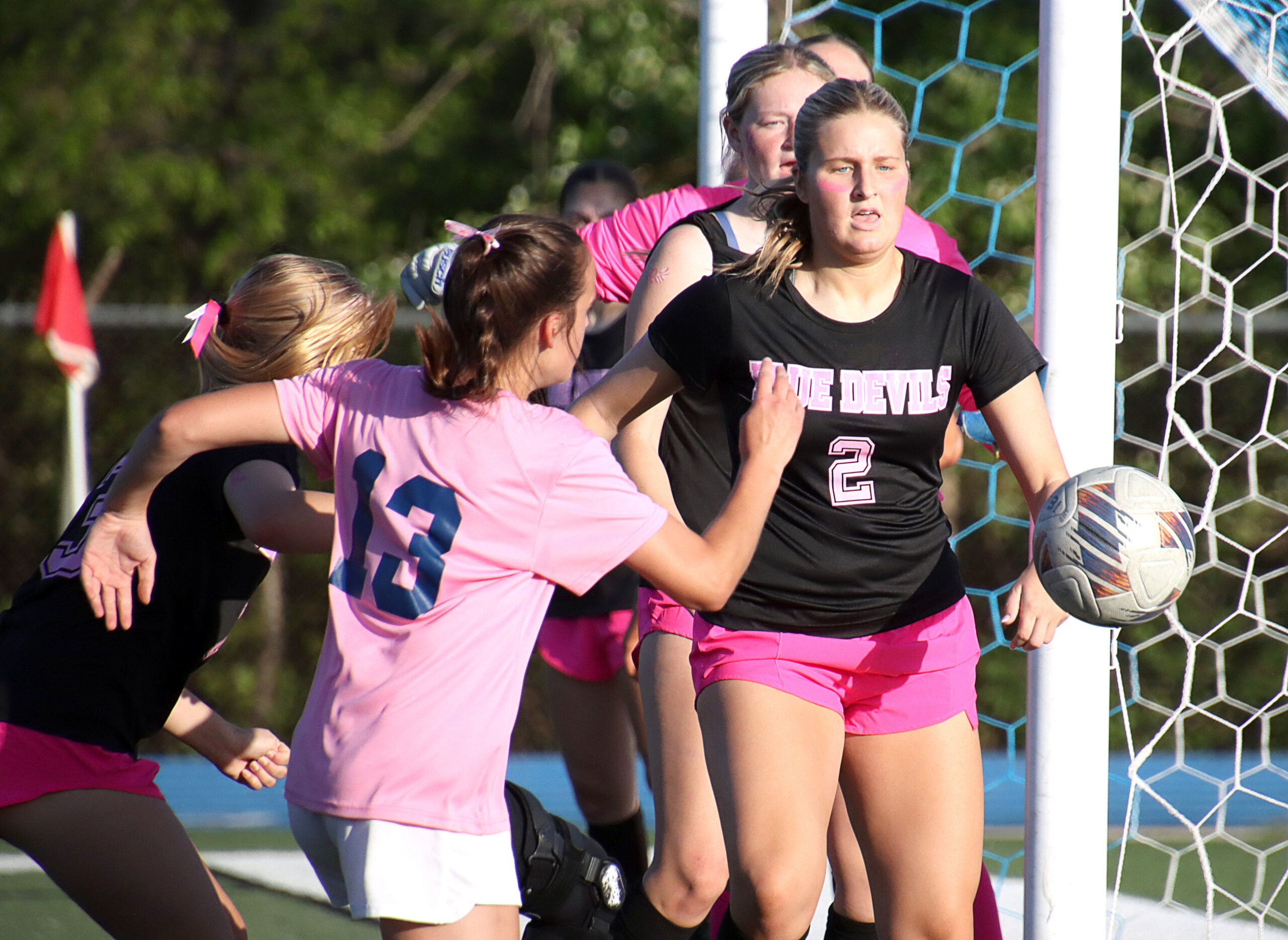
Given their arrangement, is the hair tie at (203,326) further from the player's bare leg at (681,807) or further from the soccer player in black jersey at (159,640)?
the player's bare leg at (681,807)

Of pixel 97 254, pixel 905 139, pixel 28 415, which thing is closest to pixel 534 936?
pixel 905 139

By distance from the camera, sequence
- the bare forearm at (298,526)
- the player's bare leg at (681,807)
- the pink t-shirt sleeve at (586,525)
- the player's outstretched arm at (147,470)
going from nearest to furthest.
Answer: the pink t-shirt sleeve at (586,525) < the player's outstretched arm at (147,470) < the bare forearm at (298,526) < the player's bare leg at (681,807)

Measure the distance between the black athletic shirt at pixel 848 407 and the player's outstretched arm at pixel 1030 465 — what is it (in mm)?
40

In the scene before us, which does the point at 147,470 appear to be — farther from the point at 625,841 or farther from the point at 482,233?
the point at 625,841

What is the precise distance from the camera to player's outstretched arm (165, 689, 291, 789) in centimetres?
266

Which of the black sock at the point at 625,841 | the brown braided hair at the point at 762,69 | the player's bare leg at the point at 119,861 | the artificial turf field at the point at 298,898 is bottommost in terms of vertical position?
the artificial turf field at the point at 298,898

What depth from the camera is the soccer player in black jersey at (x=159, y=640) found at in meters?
2.30

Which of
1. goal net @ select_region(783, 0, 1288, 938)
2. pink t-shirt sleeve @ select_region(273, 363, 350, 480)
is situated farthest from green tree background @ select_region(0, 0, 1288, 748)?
pink t-shirt sleeve @ select_region(273, 363, 350, 480)

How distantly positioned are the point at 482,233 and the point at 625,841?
224 cm

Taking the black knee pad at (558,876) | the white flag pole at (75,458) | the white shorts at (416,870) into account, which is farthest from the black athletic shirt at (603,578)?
the white flag pole at (75,458)

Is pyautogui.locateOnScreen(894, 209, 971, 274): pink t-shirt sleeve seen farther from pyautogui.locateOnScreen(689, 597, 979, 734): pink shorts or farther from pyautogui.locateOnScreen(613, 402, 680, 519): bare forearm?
pyautogui.locateOnScreen(689, 597, 979, 734): pink shorts

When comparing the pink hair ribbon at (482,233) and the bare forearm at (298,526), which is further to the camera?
the bare forearm at (298,526)

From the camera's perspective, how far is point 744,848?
2.38m

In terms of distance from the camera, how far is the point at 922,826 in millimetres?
2439
